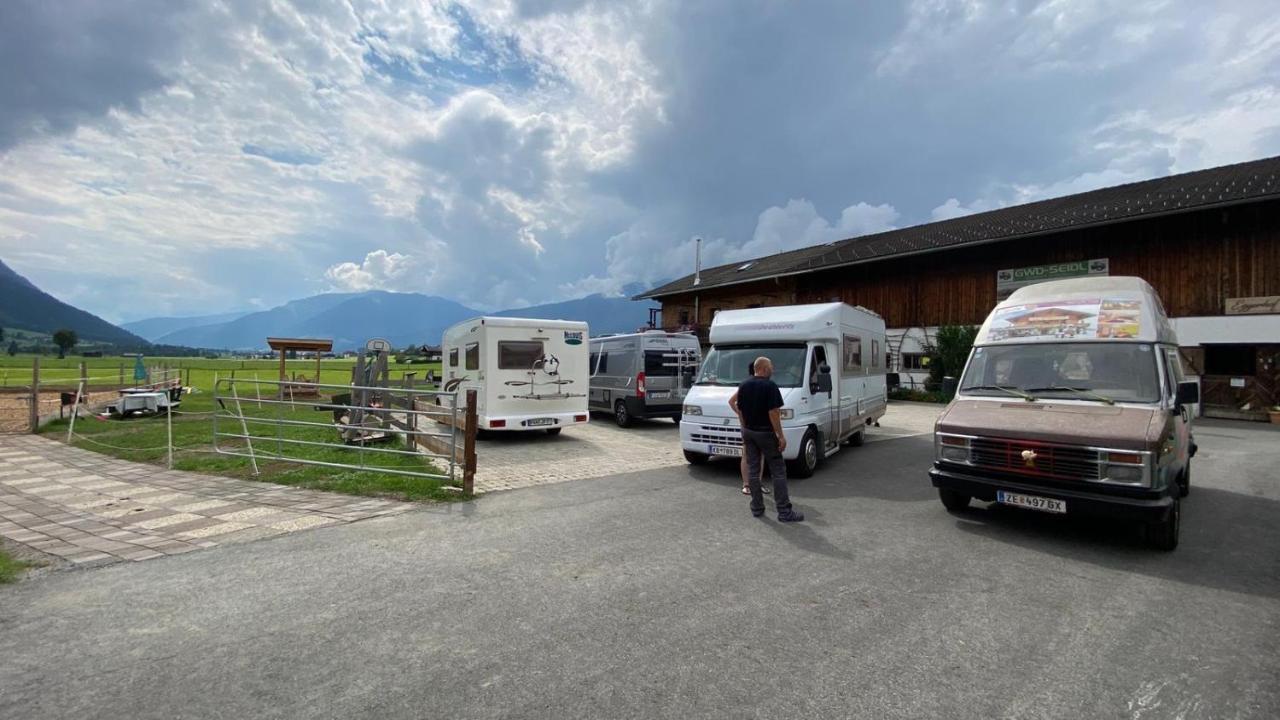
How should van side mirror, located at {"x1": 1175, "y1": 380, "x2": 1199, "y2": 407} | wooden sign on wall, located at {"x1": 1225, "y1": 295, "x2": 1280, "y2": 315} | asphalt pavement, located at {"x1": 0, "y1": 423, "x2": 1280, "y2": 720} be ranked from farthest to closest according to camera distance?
wooden sign on wall, located at {"x1": 1225, "y1": 295, "x2": 1280, "y2": 315} → van side mirror, located at {"x1": 1175, "y1": 380, "x2": 1199, "y2": 407} → asphalt pavement, located at {"x1": 0, "y1": 423, "x2": 1280, "y2": 720}

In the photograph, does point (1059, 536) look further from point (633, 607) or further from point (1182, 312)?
point (1182, 312)

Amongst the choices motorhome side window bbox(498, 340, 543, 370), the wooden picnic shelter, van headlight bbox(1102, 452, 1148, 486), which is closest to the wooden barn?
motorhome side window bbox(498, 340, 543, 370)

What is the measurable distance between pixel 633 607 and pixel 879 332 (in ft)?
34.6

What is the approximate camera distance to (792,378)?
871 centimetres

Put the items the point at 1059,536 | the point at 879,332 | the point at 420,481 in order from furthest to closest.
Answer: the point at 879,332, the point at 420,481, the point at 1059,536

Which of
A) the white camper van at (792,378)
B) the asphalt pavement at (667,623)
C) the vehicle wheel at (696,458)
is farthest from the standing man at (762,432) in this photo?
the vehicle wheel at (696,458)

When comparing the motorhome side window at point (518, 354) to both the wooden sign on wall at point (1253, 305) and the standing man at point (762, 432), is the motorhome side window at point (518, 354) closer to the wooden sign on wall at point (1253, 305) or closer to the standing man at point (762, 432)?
the standing man at point (762, 432)

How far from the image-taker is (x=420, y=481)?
7.73 metres

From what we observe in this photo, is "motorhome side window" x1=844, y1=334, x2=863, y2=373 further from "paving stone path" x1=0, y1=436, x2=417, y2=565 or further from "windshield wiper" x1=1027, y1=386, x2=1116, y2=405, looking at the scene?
"paving stone path" x1=0, y1=436, x2=417, y2=565

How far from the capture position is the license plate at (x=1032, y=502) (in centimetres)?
510

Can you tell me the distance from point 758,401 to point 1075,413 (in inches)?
117

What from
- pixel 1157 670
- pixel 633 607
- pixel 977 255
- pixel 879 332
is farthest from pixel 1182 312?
pixel 633 607

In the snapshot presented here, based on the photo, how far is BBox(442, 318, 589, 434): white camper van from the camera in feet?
38.0

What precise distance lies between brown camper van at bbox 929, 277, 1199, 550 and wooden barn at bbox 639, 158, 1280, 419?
1613 centimetres
